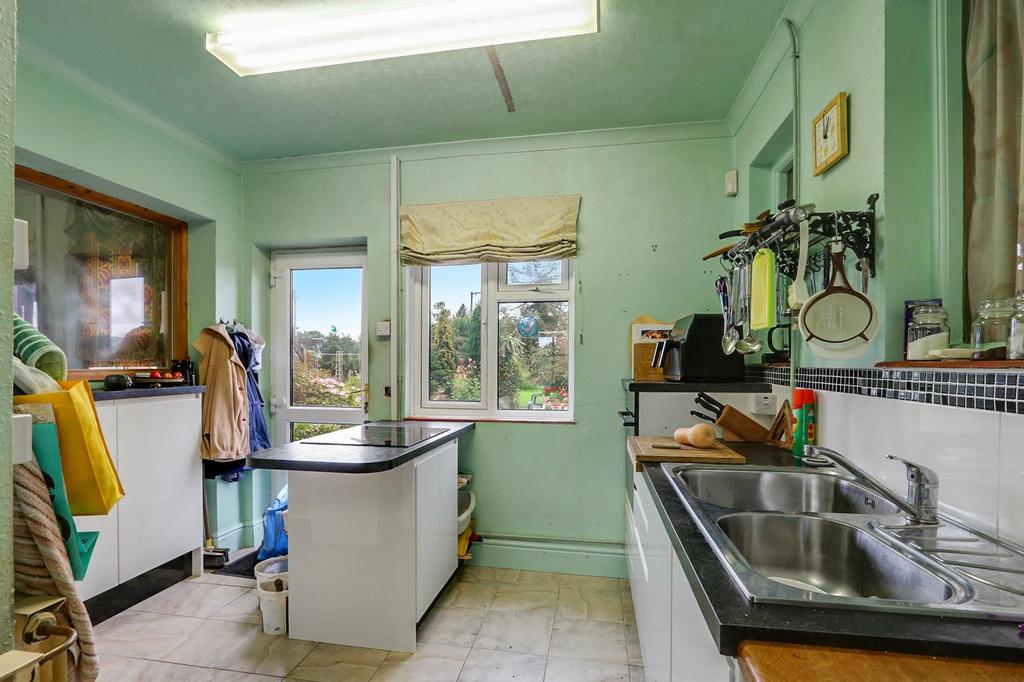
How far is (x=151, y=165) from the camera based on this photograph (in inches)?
Result: 101

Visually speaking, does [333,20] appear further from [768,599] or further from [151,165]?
[768,599]

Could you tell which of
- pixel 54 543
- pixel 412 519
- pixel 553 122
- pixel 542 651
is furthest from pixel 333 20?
pixel 542 651

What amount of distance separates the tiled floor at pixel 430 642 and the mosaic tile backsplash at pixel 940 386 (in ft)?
4.41

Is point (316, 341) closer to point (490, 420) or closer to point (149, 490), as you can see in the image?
point (149, 490)

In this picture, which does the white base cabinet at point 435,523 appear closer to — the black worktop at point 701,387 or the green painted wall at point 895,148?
the black worktop at point 701,387

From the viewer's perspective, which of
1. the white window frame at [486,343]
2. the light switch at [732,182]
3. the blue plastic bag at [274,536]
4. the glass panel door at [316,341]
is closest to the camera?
the blue plastic bag at [274,536]

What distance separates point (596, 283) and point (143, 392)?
97.5 inches

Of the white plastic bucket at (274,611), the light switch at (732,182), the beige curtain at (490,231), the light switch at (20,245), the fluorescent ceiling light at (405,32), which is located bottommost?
the white plastic bucket at (274,611)

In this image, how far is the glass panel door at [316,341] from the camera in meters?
3.20

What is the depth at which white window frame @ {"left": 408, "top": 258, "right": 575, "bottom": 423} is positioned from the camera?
9.35ft

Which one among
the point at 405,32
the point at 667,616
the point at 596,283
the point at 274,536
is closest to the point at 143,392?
the point at 274,536

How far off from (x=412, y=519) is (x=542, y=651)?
785mm

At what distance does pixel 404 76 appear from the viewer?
7.25ft

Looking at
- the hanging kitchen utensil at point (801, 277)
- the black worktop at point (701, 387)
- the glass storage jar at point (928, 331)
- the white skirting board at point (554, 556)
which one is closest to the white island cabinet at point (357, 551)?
the white skirting board at point (554, 556)
